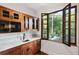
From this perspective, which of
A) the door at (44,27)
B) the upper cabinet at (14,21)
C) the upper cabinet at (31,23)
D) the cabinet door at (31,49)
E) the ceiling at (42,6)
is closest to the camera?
the upper cabinet at (14,21)

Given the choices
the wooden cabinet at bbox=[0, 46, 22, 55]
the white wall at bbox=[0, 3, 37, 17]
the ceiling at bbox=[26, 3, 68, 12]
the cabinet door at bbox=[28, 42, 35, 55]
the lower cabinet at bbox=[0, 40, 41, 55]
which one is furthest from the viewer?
the ceiling at bbox=[26, 3, 68, 12]

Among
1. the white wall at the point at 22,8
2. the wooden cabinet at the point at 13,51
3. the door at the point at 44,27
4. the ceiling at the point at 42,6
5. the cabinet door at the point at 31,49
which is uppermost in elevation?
the ceiling at the point at 42,6

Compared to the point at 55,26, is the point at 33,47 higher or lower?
lower

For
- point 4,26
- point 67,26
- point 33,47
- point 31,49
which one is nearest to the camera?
point 4,26

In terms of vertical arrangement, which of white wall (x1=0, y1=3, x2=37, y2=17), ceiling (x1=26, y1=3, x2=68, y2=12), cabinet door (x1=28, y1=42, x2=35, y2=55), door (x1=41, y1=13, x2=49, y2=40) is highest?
ceiling (x1=26, y1=3, x2=68, y2=12)

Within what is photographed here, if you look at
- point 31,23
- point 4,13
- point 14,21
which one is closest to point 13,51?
point 14,21

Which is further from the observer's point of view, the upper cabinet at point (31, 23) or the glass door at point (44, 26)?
the glass door at point (44, 26)

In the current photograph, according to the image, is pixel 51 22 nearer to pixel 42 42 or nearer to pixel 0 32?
pixel 42 42

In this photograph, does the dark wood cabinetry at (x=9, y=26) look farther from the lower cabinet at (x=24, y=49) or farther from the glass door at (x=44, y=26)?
the glass door at (x=44, y=26)

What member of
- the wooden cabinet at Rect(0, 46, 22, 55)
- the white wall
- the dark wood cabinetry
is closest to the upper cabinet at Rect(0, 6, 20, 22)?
the dark wood cabinetry

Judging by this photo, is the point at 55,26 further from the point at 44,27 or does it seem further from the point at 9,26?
the point at 9,26

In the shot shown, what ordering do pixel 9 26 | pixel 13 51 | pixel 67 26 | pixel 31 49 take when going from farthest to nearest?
pixel 31 49 → pixel 67 26 → pixel 9 26 → pixel 13 51

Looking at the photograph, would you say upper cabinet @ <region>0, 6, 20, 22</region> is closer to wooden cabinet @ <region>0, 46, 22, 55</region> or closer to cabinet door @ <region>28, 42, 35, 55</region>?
wooden cabinet @ <region>0, 46, 22, 55</region>

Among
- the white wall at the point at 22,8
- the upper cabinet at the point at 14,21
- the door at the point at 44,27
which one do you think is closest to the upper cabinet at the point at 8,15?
the upper cabinet at the point at 14,21
